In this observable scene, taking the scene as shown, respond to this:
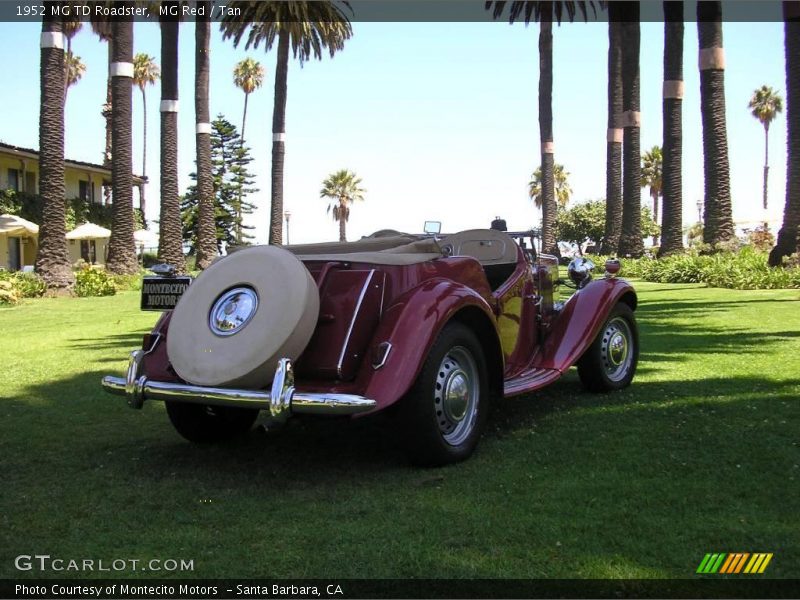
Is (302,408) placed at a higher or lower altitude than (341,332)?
lower

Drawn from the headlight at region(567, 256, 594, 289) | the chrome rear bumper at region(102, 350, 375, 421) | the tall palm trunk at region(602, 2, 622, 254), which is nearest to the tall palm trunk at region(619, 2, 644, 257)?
the tall palm trunk at region(602, 2, 622, 254)

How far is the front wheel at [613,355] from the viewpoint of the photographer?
605 centimetres

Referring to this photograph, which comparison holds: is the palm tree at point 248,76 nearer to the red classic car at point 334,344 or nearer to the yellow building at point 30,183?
the yellow building at point 30,183

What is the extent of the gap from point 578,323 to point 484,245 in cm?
90

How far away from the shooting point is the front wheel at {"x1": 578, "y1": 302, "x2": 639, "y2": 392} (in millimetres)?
6051

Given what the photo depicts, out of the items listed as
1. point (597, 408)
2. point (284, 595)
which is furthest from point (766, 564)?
point (597, 408)

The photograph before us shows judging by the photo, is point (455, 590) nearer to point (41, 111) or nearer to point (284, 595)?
point (284, 595)

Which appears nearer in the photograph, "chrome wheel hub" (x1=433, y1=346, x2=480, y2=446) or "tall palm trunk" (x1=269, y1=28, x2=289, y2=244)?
"chrome wheel hub" (x1=433, y1=346, x2=480, y2=446)

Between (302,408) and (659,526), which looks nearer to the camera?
(659,526)

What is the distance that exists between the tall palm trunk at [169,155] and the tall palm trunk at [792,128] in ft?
56.9

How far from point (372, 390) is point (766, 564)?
185 cm

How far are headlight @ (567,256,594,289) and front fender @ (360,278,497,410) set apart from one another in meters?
2.55

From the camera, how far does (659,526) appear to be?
3.32 meters

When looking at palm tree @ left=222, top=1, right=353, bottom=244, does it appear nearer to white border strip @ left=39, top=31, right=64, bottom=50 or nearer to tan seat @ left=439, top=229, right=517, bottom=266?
white border strip @ left=39, top=31, right=64, bottom=50
